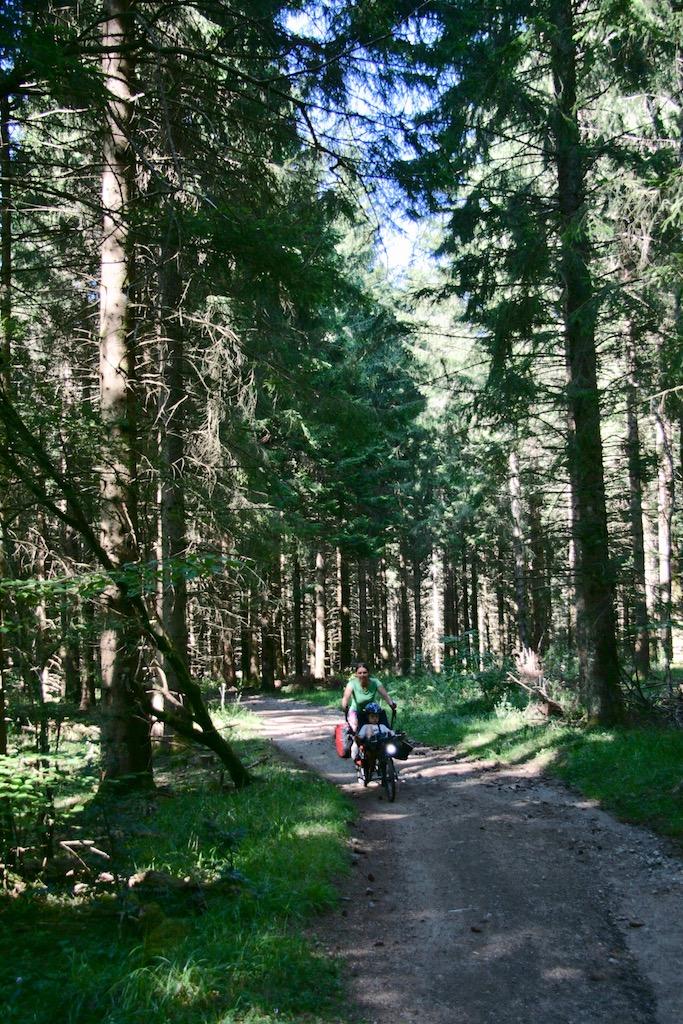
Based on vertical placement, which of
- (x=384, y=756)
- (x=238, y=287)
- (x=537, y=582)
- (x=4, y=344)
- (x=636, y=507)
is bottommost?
(x=384, y=756)

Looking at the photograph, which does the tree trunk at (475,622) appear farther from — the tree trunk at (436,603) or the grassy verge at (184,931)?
the grassy verge at (184,931)

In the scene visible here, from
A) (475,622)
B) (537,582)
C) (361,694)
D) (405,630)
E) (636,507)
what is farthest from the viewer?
(475,622)

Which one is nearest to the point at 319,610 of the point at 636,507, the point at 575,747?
the point at 636,507

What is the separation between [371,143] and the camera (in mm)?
7383

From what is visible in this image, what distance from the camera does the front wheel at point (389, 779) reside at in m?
10.2

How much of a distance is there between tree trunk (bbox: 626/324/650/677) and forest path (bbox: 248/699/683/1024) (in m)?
3.92

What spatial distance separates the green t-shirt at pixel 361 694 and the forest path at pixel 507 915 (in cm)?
141

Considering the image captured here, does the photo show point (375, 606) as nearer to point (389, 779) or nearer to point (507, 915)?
point (389, 779)

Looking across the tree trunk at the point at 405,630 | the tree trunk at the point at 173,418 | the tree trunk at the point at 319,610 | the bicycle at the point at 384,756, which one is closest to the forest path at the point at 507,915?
the bicycle at the point at 384,756

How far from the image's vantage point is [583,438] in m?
12.2

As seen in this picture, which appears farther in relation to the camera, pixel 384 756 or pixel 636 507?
pixel 636 507

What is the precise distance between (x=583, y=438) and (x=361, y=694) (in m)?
5.53

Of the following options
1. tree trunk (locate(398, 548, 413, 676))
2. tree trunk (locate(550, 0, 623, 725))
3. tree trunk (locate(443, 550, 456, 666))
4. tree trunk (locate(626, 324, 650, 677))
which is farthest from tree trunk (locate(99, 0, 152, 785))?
tree trunk (locate(443, 550, 456, 666))

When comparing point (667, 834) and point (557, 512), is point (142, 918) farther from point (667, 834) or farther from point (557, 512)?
point (557, 512)
